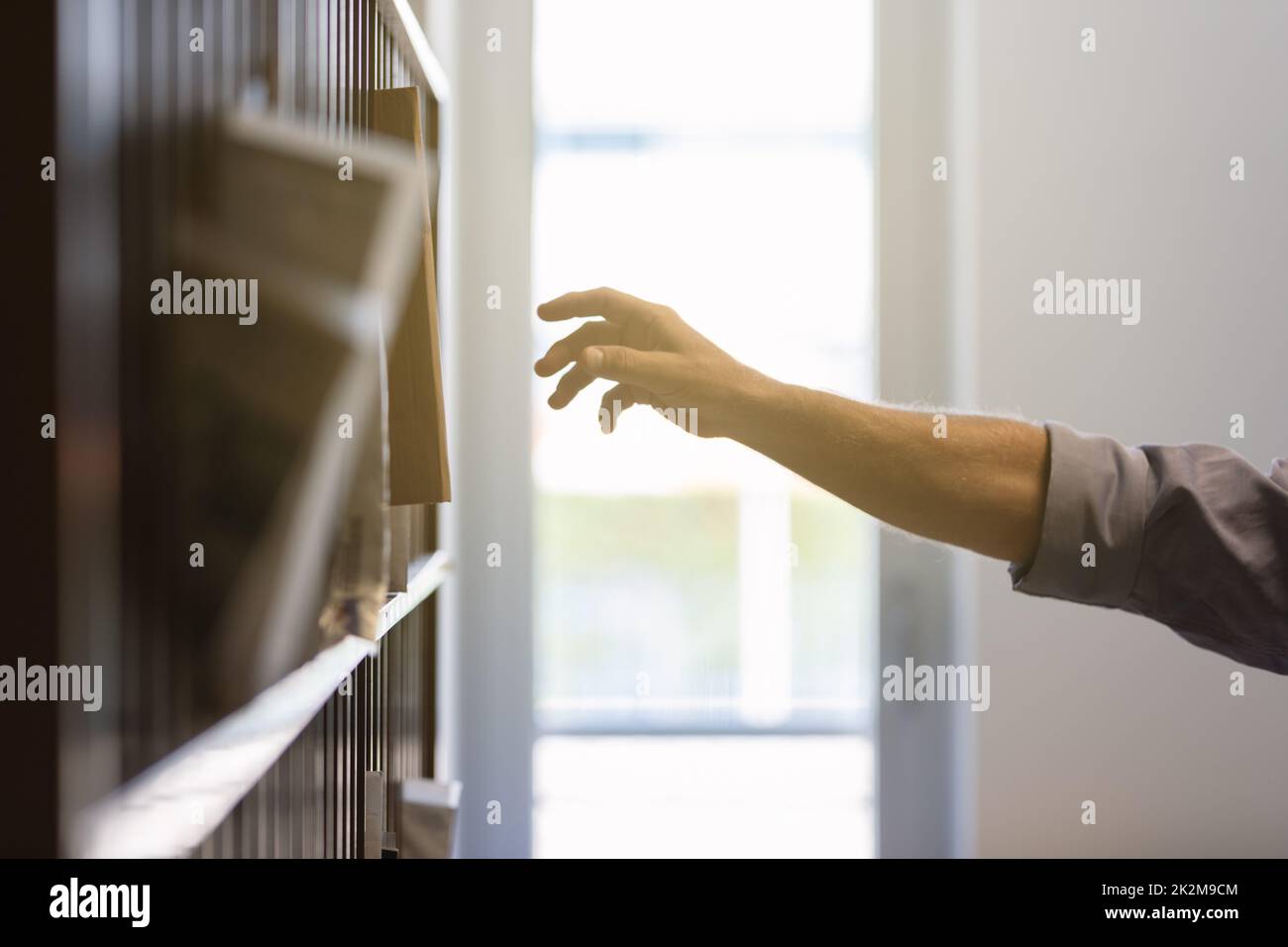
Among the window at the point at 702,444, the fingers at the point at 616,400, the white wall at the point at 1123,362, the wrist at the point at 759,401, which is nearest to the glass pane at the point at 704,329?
the window at the point at 702,444

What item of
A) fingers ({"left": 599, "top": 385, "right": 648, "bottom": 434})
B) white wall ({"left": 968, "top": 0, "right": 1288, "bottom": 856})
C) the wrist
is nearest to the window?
white wall ({"left": 968, "top": 0, "right": 1288, "bottom": 856})

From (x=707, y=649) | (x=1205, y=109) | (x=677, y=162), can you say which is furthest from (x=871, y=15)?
(x=707, y=649)

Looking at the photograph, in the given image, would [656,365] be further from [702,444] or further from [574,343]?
[702,444]

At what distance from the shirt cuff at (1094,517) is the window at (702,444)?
30.7 inches

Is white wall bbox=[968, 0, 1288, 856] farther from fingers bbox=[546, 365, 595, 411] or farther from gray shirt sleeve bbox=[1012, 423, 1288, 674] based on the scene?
fingers bbox=[546, 365, 595, 411]

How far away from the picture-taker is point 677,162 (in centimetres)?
134

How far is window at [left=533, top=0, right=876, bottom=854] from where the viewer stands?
4.34 ft

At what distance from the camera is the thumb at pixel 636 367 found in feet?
1.84

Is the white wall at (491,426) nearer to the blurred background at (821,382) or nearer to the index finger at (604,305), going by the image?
the blurred background at (821,382)

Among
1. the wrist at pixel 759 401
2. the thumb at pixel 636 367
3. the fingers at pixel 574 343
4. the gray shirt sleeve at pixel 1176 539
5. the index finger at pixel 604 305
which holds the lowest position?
the gray shirt sleeve at pixel 1176 539

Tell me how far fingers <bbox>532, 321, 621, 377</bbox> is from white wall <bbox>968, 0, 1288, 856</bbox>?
30.9 inches

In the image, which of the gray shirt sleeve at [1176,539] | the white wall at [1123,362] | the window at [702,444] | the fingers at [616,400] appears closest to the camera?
the gray shirt sleeve at [1176,539]

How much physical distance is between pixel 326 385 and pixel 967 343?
102cm
